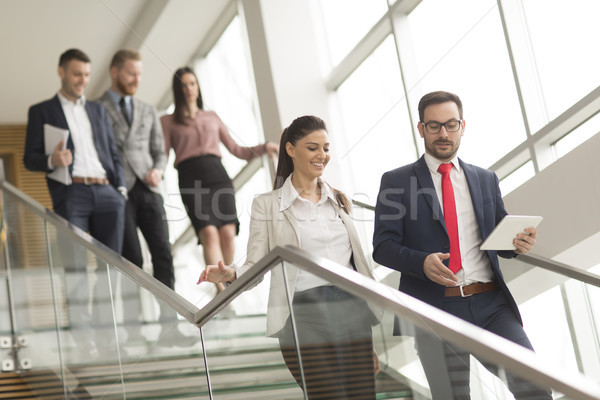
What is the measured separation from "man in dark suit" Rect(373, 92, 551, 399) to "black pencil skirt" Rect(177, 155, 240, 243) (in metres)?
2.60

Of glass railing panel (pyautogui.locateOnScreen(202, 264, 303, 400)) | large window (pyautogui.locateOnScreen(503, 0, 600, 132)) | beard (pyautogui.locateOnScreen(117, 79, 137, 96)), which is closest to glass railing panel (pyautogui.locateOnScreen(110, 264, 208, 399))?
glass railing panel (pyautogui.locateOnScreen(202, 264, 303, 400))

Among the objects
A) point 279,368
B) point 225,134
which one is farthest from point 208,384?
point 225,134

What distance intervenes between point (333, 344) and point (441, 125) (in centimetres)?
115

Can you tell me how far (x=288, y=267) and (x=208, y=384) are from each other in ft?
2.76

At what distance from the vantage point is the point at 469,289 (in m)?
3.41

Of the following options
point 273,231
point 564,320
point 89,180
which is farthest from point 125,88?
point 564,320

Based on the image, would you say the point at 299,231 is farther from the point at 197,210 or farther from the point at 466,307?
the point at 197,210

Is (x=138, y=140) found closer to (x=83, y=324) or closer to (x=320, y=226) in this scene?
(x=83, y=324)

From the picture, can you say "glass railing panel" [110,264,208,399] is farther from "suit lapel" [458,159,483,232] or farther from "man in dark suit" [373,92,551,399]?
"suit lapel" [458,159,483,232]

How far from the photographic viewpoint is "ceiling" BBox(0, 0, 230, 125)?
32.5 feet

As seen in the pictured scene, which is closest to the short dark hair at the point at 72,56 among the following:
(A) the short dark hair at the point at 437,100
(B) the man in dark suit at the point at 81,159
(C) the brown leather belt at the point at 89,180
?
(B) the man in dark suit at the point at 81,159

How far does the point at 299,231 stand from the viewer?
139 inches

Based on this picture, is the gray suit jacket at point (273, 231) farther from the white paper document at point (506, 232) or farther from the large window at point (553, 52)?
the large window at point (553, 52)

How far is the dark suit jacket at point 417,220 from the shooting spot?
3.45m
